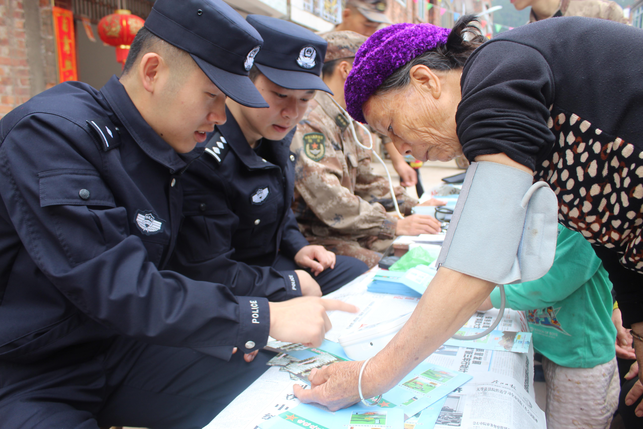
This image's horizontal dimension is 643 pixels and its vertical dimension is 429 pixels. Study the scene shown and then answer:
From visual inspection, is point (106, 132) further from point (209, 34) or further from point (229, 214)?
point (229, 214)

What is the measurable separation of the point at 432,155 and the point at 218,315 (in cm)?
69

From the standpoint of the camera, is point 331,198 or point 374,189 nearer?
point 331,198

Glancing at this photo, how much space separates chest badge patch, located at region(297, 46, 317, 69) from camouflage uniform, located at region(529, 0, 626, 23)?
2.46 metres

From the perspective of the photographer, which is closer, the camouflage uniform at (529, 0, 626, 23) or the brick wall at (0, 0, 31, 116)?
the camouflage uniform at (529, 0, 626, 23)

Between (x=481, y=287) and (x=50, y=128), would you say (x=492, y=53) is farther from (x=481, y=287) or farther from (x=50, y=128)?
(x=50, y=128)

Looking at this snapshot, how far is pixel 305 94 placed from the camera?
179 cm

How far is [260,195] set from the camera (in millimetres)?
1718

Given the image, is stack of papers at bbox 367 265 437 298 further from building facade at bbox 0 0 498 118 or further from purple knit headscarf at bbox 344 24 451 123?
building facade at bbox 0 0 498 118

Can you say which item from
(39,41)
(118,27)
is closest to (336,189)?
(118,27)

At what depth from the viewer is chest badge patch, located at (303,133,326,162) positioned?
2398 millimetres

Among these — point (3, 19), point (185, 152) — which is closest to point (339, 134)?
point (185, 152)

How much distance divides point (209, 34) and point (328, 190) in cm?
133

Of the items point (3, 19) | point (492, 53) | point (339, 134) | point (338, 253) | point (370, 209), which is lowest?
point (338, 253)

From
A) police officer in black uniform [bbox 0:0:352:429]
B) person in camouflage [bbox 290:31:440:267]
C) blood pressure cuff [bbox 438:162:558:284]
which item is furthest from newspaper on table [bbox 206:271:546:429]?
person in camouflage [bbox 290:31:440:267]
